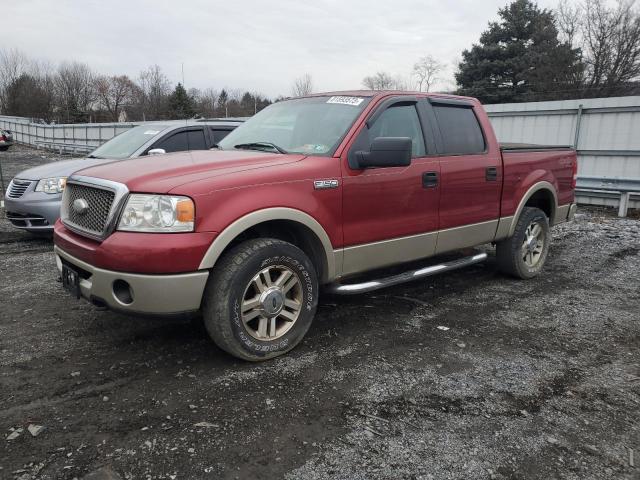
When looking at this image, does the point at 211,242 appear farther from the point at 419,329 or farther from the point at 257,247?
the point at 419,329

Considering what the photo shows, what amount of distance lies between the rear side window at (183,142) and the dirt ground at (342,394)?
2.76 meters

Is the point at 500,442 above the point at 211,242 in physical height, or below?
below

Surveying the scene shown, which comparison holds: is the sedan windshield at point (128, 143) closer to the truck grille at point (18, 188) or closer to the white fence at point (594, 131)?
the truck grille at point (18, 188)

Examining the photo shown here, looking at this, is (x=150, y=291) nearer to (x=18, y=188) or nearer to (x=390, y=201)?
(x=390, y=201)

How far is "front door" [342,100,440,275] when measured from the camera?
3835 mm

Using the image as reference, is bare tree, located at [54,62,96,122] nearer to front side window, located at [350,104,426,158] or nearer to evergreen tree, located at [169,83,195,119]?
Result: evergreen tree, located at [169,83,195,119]

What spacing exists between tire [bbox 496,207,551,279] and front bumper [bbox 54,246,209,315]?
3.80m

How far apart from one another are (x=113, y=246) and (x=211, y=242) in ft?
1.95

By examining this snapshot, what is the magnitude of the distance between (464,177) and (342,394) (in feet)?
8.45

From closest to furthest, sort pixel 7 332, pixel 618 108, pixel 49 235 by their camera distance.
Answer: pixel 7 332 < pixel 49 235 < pixel 618 108

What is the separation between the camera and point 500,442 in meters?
2.64

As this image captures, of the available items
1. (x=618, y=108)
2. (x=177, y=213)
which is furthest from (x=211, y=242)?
(x=618, y=108)

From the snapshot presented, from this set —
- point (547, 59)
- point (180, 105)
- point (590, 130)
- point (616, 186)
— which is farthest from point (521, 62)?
point (180, 105)

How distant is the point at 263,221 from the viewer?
3.32 m
